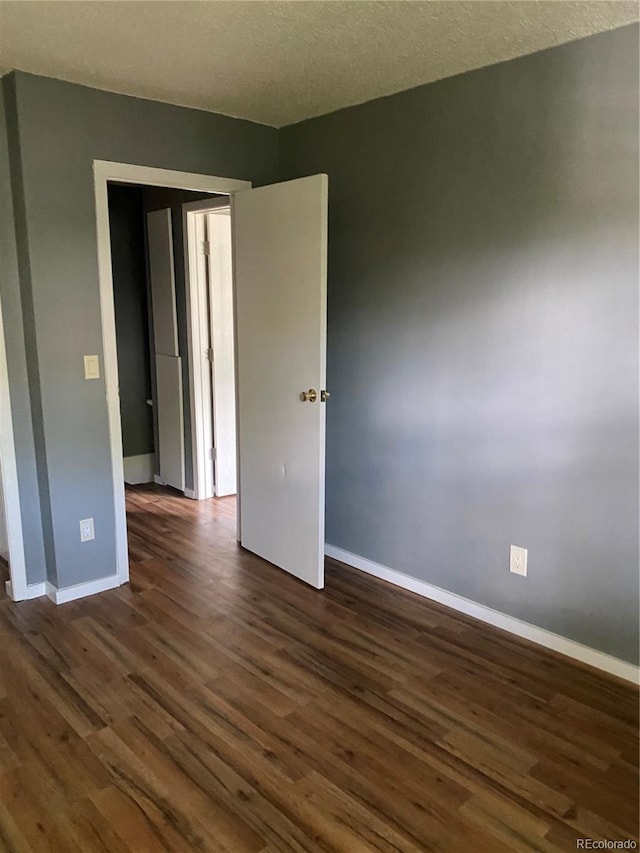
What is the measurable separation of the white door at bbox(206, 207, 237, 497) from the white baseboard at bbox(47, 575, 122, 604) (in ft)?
5.06

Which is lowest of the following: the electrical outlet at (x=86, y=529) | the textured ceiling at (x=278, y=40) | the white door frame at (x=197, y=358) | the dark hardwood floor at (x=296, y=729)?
the dark hardwood floor at (x=296, y=729)

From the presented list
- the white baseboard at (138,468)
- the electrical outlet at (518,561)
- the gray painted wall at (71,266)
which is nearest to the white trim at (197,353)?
the white baseboard at (138,468)

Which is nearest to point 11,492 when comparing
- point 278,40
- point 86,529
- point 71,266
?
point 86,529

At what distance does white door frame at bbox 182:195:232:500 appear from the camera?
4266mm

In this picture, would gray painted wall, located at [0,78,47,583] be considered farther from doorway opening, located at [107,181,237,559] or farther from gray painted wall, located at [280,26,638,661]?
gray painted wall, located at [280,26,638,661]

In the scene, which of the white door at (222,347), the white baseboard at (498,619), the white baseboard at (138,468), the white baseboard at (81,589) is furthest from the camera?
the white baseboard at (138,468)

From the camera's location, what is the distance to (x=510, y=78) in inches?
95.7

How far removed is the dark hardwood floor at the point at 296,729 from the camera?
1.76 m

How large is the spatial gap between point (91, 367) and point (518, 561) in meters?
2.11

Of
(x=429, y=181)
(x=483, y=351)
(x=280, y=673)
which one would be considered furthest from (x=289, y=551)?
(x=429, y=181)

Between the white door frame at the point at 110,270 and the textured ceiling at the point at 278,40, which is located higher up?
the textured ceiling at the point at 278,40

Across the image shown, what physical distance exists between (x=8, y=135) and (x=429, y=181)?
184 centimetres

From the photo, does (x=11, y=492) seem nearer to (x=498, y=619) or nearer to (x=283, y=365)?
(x=283, y=365)

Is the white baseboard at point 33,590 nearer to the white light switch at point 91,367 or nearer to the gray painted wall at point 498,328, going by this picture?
the white light switch at point 91,367
